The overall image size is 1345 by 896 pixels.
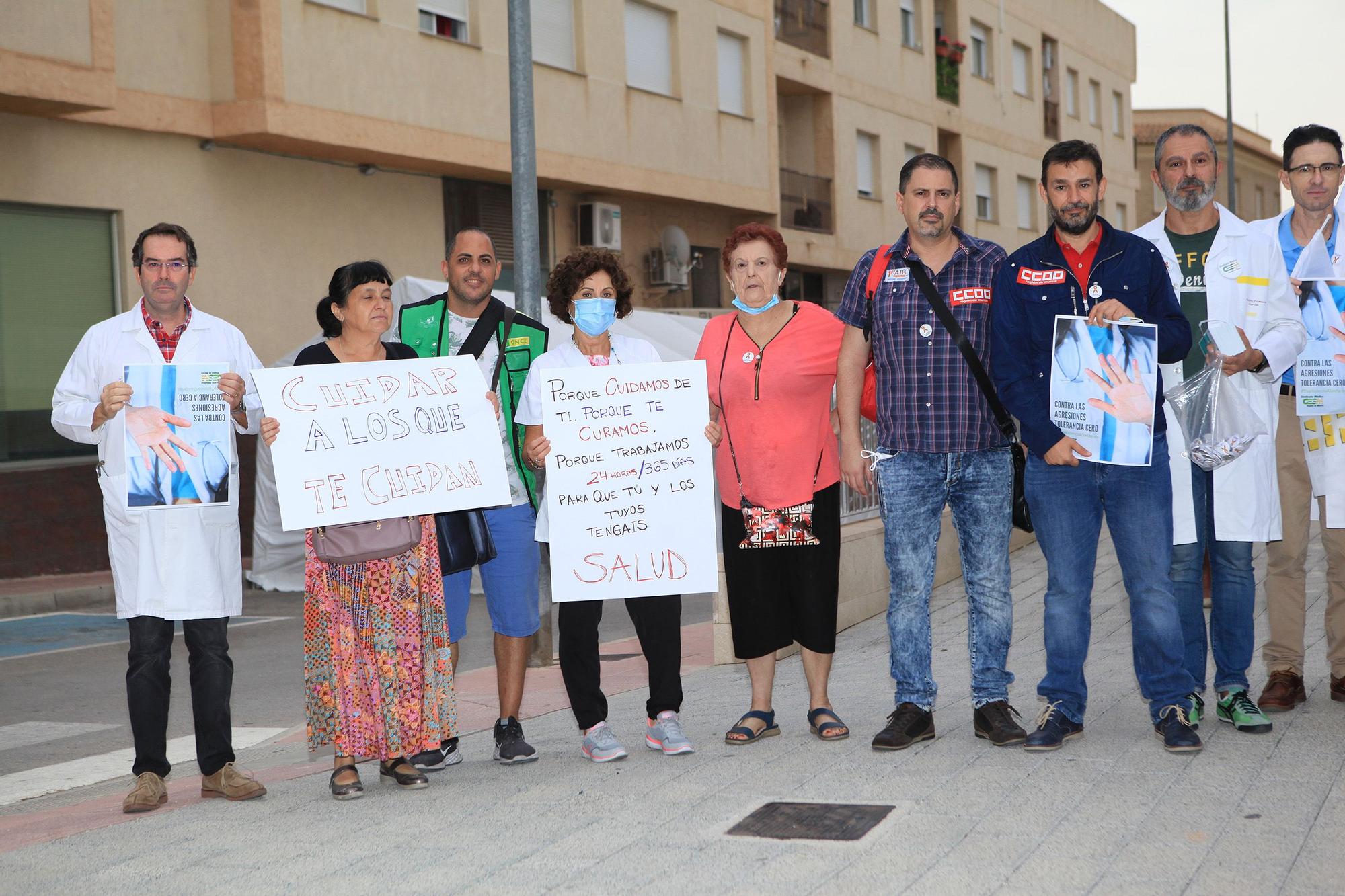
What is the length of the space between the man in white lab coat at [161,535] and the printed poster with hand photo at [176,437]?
0.5 inches

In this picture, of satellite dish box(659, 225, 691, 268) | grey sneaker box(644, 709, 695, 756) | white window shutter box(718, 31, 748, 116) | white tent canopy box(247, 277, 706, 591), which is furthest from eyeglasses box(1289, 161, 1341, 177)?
white window shutter box(718, 31, 748, 116)

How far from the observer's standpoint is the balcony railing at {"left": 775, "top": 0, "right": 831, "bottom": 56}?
89.2ft

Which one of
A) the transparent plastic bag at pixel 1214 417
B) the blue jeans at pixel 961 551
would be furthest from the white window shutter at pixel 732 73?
the transparent plastic bag at pixel 1214 417

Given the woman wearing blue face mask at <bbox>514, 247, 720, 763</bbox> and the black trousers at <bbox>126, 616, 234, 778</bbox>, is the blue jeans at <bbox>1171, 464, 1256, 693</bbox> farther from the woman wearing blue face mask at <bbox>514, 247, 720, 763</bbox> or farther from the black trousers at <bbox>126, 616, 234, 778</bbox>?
the black trousers at <bbox>126, 616, 234, 778</bbox>

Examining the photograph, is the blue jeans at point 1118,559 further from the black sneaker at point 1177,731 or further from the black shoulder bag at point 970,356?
the black shoulder bag at point 970,356

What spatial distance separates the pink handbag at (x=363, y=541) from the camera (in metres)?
5.48

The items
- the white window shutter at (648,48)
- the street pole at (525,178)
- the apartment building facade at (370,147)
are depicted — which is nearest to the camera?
the street pole at (525,178)

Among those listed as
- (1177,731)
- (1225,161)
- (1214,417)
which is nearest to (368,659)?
(1177,731)

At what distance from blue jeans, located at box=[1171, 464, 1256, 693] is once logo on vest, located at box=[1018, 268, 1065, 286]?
1.03 meters

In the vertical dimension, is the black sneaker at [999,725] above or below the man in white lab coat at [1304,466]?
below

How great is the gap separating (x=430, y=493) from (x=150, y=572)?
1.06 meters

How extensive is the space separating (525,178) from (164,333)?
480 centimetres

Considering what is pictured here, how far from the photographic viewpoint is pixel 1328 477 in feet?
20.2

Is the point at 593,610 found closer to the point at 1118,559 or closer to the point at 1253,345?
the point at 1118,559
